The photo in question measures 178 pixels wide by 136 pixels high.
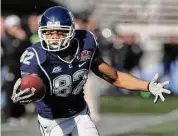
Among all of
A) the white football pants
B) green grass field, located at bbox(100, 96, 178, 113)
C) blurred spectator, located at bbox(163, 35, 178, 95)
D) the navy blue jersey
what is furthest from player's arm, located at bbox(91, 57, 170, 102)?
blurred spectator, located at bbox(163, 35, 178, 95)

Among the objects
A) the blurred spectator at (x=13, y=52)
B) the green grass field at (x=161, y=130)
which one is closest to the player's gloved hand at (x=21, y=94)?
the green grass field at (x=161, y=130)

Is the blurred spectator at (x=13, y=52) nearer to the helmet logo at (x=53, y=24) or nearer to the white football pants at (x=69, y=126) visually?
the white football pants at (x=69, y=126)

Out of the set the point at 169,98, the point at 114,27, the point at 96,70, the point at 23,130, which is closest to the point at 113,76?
the point at 96,70

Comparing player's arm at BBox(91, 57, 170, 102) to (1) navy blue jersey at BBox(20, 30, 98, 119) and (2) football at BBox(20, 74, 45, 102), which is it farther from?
(2) football at BBox(20, 74, 45, 102)

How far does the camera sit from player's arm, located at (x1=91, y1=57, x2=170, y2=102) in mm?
4664

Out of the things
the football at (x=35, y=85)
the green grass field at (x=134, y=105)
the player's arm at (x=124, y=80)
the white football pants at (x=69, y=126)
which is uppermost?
the football at (x=35, y=85)

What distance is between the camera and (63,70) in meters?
4.39

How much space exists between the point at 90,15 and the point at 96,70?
36.1 feet

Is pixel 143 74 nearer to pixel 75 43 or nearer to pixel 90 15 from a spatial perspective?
pixel 90 15

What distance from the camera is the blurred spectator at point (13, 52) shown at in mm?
9273

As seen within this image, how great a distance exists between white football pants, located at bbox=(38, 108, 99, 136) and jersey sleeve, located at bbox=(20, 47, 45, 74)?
0.45 metres

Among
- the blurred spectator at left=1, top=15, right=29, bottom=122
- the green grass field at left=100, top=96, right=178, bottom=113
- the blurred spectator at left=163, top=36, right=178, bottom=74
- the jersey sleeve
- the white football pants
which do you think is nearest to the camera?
the jersey sleeve

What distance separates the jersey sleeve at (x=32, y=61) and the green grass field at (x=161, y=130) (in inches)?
145

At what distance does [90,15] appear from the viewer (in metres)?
15.7
